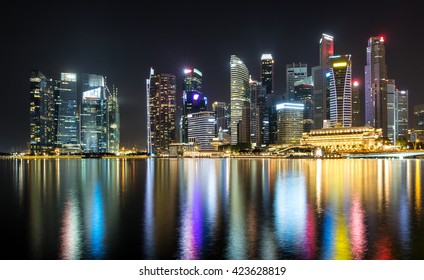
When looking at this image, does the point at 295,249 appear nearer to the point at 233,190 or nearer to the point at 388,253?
the point at 388,253

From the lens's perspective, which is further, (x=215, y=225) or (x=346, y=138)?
(x=346, y=138)

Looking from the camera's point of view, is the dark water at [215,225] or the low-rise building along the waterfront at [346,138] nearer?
the dark water at [215,225]

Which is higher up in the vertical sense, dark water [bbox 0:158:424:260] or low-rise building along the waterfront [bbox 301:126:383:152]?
low-rise building along the waterfront [bbox 301:126:383:152]

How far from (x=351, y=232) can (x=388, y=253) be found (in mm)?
2825

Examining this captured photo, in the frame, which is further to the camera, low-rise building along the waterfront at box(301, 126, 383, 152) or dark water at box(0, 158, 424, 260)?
low-rise building along the waterfront at box(301, 126, 383, 152)

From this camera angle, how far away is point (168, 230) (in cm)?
1769

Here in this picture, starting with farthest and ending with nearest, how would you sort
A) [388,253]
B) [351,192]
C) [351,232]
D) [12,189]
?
[12,189], [351,192], [351,232], [388,253]

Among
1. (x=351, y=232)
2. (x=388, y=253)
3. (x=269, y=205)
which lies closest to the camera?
(x=388, y=253)

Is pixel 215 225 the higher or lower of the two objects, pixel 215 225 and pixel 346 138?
the lower

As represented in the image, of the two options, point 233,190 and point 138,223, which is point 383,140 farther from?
point 138,223

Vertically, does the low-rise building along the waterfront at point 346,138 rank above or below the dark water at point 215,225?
above
